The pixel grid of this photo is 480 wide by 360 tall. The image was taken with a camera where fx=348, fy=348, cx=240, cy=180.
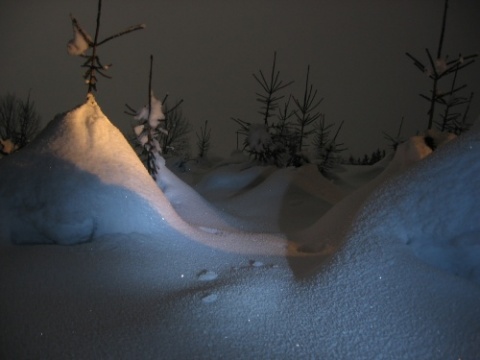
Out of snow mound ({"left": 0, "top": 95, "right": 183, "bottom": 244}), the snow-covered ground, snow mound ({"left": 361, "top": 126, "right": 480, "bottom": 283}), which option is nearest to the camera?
the snow-covered ground

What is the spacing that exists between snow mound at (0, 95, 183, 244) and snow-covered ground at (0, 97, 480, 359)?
0.03 feet

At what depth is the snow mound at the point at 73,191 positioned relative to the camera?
271 cm

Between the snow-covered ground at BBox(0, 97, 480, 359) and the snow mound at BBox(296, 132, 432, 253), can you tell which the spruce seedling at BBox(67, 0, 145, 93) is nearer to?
the snow-covered ground at BBox(0, 97, 480, 359)

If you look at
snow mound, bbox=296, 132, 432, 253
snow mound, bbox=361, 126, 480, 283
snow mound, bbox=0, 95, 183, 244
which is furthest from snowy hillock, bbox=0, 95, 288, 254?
snow mound, bbox=361, 126, 480, 283

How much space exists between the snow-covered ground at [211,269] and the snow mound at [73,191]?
0.01 m

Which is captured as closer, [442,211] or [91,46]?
[442,211]

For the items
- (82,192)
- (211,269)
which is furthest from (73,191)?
(211,269)

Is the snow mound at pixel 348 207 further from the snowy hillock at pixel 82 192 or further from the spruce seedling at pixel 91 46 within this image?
the spruce seedling at pixel 91 46

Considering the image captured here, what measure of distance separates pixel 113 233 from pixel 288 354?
5.76 feet

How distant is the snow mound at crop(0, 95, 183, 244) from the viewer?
2715 mm

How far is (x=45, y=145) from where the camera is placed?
119 inches

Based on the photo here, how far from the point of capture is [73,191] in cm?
280

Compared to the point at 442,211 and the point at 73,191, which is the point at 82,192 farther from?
the point at 442,211

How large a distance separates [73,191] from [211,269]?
4.24 feet
